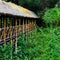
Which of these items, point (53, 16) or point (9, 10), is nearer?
point (9, 10)

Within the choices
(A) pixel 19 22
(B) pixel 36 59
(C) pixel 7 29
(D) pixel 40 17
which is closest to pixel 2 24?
(C) pixel 7 29

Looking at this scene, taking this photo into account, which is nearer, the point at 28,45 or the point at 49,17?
the point at 28,45

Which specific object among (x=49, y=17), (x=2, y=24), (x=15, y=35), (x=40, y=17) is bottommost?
(x=40, y=17)

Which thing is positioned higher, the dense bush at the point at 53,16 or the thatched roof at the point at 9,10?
the thatched roof at the point at 9,10

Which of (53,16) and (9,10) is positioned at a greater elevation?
(9,10)

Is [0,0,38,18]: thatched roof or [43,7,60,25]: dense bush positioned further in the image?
[43,7,60,25]: dense bush

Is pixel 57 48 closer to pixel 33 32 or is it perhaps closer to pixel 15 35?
pixel 15 35

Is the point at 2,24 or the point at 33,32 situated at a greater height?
the point at 2,24

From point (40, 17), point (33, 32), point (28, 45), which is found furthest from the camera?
point (40, 17)

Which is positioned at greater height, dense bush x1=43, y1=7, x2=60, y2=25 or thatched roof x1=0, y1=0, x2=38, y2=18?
thatched roof x1=0, y1=0, x2=38, y2=18

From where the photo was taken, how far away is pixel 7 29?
56.6 ft

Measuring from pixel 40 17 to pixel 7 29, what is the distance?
67.3 feet

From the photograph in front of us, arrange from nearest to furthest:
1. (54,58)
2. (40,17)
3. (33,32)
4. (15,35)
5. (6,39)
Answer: (54,58) → (6,39) → (15,35) → (33,32) → (40,17)

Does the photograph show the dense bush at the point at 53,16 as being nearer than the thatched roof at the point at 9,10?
No
